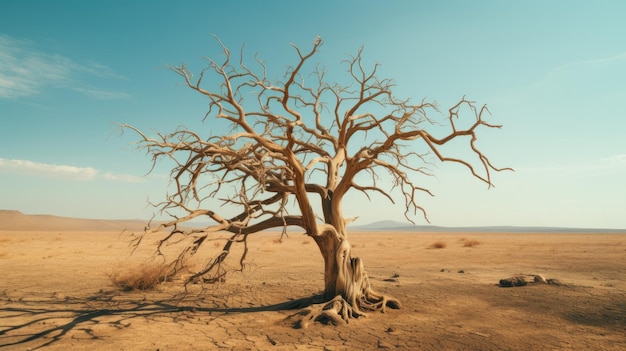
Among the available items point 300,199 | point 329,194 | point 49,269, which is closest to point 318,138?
point 329,194

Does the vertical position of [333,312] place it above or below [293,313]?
above

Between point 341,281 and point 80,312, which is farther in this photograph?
point 80,312

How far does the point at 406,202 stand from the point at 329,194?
1.88 m

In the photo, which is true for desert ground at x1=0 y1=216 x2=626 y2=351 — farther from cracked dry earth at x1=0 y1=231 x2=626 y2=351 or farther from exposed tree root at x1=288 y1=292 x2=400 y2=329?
exposed tree root at x1=288 y1=292 x2=400 y2=329

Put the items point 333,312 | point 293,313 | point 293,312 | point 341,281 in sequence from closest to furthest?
1. point 333,312
2. point 341,281
3. point 293,313
4. point 293,312

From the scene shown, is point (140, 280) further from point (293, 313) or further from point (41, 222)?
point (41, 222)

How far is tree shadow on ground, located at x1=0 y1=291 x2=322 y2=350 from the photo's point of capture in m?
7.05

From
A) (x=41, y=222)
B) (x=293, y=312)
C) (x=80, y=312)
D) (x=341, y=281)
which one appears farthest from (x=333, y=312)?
(x=41, y=222)

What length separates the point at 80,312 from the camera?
344 inches

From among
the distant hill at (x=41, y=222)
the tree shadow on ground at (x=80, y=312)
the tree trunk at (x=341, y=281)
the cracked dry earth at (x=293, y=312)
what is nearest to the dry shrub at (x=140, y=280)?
the cracked dry earth at (x=293, y=312)

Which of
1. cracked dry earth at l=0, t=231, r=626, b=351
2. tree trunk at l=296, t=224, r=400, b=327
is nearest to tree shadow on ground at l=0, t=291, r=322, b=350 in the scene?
cracked dry earth at l=0, t=231, r=626, b=351

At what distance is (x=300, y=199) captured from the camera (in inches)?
312

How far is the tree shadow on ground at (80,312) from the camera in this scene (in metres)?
7.05

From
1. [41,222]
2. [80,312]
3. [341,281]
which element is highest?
[41,222]
